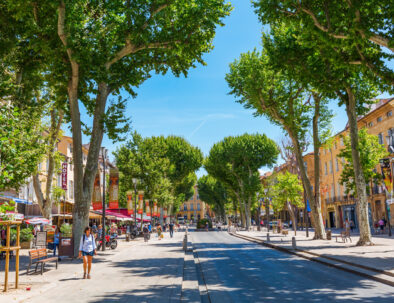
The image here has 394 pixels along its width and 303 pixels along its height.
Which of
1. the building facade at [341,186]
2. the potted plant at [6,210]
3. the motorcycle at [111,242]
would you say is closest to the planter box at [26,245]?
the motorcycle at [111,242]

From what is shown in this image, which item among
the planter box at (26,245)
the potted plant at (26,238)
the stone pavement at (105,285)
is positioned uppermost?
the potted plant at (26,238)

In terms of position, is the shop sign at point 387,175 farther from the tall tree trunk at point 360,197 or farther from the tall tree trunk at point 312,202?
the tall tree trunk at point 312,202

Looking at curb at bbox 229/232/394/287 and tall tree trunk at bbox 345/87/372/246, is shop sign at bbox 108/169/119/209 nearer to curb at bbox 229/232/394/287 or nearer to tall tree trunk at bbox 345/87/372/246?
curb at bbox 229/232/394/287

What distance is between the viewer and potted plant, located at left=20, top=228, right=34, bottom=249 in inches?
940

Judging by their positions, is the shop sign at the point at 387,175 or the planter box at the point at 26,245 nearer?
the shop sign at the point at 387,175

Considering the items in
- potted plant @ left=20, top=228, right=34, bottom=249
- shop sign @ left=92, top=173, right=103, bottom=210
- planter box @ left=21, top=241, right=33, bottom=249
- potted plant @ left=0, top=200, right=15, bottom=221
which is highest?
shop sign @ left=92, top=173, right=103, bottom=210

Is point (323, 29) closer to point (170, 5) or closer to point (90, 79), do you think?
point (170, 5)

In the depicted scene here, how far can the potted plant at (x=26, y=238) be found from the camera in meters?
23.9

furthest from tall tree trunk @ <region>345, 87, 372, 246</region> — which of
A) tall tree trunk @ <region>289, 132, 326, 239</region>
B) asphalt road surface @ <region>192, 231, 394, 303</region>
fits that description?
asphalt road surface @ <region>192, 231, 394, 303</region>

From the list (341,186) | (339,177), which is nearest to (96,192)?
(339,177)

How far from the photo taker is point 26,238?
24.0m

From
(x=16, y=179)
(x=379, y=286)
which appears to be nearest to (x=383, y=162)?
(x=379, y=286)

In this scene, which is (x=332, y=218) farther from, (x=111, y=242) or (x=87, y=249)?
(x=87, y=249)

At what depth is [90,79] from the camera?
734 inches
